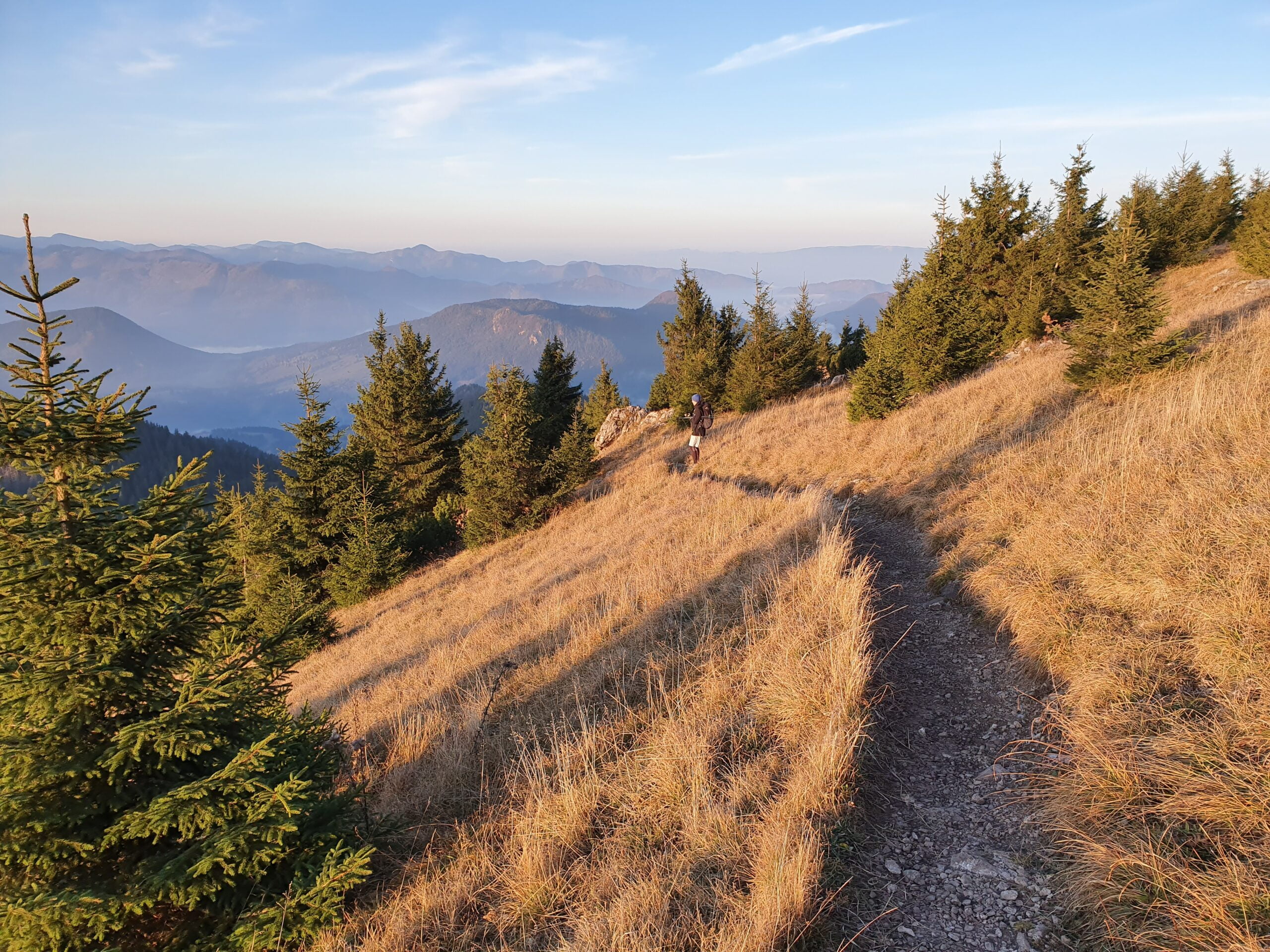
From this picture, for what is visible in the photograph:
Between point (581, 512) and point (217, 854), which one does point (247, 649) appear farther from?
point (581, 512)

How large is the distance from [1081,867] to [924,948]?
2.77 feet

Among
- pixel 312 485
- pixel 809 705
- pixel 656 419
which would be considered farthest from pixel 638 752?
pixel 656 419

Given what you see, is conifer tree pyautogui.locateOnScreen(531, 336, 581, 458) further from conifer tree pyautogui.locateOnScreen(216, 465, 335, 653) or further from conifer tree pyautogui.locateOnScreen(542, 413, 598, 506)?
conifer tree pyautogui.locateOnScreen(216, 465, 335, 653)

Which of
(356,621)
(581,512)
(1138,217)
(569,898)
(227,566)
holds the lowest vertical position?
(356,621)

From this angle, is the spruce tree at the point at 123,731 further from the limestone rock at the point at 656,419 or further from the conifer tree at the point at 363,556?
the limestone rock at the point at 656,419

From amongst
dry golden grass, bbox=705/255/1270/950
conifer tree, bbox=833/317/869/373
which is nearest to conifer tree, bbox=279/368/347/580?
dry golden grass, bbox=705/255/1270/950

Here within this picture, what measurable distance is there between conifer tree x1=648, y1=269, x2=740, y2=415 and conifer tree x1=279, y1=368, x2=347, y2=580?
16748 mm

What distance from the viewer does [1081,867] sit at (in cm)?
274

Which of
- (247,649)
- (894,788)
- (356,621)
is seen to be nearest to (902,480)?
(894,788)

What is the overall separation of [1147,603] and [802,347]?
24.7 meters

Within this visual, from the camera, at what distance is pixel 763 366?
2677 cm

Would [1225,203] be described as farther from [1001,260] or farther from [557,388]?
[557,388]

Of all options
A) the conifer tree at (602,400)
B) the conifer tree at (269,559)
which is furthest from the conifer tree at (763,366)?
the conifer tree at (269,559)

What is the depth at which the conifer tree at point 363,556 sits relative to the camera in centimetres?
1792
